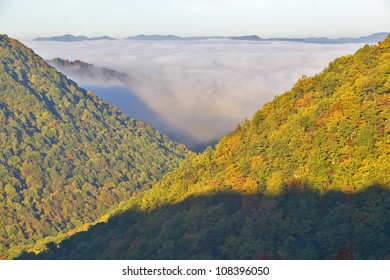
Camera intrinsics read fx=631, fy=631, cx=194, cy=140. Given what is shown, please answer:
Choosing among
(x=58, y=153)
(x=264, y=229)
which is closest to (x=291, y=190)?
(x=264, y=229)

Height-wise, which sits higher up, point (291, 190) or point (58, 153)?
point (291, 190)

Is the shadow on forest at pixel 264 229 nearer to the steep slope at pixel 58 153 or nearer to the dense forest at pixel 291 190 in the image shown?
the dense forest at pixel 291 190

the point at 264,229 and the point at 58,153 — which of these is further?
the point at 58,153

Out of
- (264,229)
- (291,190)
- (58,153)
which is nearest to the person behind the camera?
(264,229)

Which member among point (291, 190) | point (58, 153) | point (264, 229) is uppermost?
point (291, 190)

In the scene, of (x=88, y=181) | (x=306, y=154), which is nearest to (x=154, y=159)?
(x=88, y=181)

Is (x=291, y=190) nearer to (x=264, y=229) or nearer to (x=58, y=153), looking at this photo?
(x=264, y=229)

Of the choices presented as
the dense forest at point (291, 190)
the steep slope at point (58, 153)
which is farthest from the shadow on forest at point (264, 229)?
the steep slope at point (58, 153)
